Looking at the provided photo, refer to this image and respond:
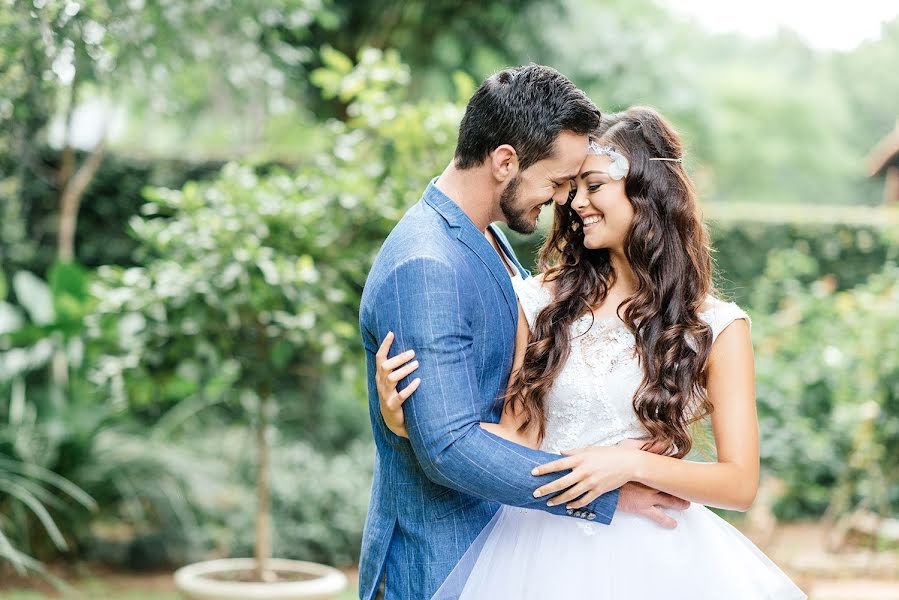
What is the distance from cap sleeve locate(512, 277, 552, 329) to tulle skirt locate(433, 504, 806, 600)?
20.9 inches

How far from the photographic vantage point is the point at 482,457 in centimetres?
216

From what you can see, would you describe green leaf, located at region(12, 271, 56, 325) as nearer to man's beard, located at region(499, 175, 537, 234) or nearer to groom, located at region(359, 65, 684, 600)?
groom, located at region(359, 65, 684, 600)

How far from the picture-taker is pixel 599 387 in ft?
8.18

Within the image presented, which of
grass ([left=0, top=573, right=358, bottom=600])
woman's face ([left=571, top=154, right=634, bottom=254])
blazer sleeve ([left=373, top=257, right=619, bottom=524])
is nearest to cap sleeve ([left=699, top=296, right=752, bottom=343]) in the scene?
woman's face ([left=571, top=154, right=634, bottom=254])

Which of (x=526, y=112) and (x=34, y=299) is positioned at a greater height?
(x=526, y=112)

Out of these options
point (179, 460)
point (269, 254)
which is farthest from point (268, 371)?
point (179, 460)

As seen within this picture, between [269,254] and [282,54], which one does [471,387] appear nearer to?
[269,254]

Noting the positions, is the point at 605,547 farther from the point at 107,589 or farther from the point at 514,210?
the point at 107,589

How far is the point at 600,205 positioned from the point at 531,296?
0.30 meters

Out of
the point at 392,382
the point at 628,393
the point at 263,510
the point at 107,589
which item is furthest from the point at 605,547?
the point at 107,589

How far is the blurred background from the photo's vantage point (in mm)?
4754

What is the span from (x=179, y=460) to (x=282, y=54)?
8.98 feet

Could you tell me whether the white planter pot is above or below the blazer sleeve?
below

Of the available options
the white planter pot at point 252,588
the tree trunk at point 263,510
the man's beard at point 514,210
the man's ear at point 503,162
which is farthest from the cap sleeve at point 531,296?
the tree trunk at point 263,510
